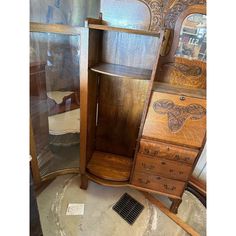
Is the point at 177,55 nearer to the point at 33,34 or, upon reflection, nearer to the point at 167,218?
the point at 33,34

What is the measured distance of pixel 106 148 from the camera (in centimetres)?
179

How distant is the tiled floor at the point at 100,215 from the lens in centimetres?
141

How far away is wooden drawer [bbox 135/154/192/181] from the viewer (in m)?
1.31

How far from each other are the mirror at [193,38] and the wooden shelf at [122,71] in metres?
0.26

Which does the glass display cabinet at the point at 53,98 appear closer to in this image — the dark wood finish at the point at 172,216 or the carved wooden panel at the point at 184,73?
the carved wooden panel at the point at 184,73

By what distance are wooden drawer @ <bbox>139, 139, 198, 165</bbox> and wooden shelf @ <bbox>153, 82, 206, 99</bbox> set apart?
0.37m

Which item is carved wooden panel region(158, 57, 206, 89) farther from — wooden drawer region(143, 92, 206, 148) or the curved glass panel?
the curved glass panel

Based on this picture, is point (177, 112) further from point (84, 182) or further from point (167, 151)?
point (84, 182)

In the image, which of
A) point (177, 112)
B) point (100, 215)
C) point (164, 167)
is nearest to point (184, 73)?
point (177, 112)

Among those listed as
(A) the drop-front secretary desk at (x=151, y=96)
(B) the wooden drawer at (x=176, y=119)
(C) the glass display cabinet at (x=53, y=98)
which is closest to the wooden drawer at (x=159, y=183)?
(A) the drop-front secretary desk at (x=151, y=96)

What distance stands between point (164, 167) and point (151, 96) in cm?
55

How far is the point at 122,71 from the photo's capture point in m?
1.23
